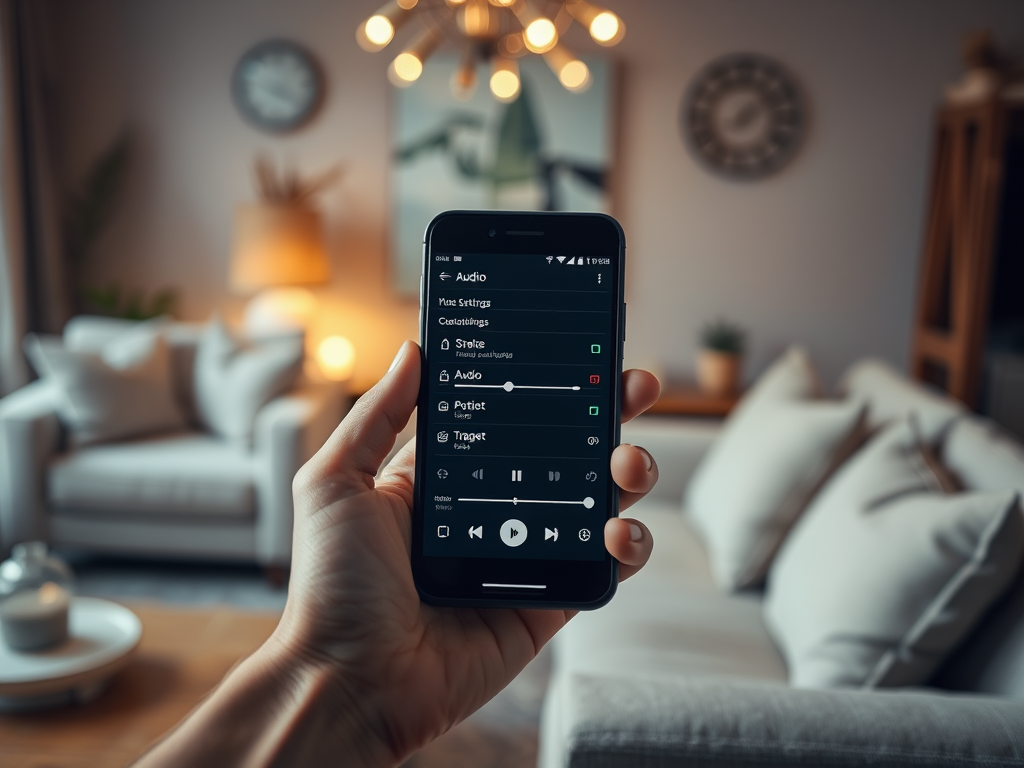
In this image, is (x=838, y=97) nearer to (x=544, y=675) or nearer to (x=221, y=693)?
(x=544, y=675)

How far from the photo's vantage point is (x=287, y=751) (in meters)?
0.74

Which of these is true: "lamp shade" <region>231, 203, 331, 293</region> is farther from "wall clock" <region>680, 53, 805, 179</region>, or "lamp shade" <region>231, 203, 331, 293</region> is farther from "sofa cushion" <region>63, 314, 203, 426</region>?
"wall clock" <region>680, 53, 805, 179</region>

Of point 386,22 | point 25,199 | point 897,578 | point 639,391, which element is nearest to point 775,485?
point 897,578

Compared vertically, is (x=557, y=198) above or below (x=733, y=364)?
above

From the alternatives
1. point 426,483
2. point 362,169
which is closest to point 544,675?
point 426,483

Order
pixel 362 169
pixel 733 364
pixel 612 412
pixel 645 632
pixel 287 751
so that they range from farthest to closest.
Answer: pixel 362 169, pixel 733 364, pixel 645 632, pixel 612 412, pixel 287 751

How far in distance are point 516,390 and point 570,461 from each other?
9 centimetres

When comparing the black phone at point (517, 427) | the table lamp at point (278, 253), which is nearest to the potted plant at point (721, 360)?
the table lamp at point (278, 253)

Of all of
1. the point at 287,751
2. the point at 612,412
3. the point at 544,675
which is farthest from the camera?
the point at 544,675

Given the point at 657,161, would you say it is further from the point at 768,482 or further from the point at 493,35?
the point at 768,482

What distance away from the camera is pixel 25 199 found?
3.60m

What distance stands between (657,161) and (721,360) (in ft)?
2.86

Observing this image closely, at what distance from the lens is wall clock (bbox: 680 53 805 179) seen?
11.5 feet

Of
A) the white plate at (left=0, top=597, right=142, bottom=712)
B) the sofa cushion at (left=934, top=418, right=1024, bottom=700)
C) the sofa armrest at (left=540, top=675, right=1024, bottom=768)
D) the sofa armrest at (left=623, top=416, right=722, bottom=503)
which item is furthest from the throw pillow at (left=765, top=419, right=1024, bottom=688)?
the white plate at (left=0, top=597, right=142, bottom=712)
